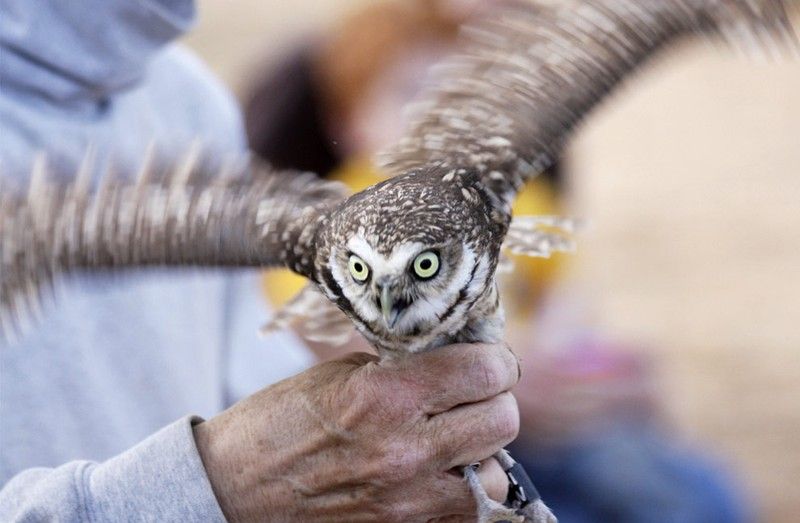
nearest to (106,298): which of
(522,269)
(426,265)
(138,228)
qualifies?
(138,228)

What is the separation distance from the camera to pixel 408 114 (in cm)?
336

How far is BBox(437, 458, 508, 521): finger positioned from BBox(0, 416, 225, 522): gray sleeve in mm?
495

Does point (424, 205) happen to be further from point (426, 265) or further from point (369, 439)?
point (369, 439)

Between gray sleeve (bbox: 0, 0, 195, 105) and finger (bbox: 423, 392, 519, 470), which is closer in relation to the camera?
finger (bbox: 423, 392, 519, 470)

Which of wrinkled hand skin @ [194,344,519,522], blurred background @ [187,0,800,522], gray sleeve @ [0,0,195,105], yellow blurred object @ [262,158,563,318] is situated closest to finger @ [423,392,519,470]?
wrinkled hand skin @ [194,344,519,522]

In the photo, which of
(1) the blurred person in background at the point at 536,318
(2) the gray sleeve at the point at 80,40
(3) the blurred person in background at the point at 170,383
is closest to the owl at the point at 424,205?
(3) the blurred person in background at the point at 170,383

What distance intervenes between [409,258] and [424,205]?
0.46 feet

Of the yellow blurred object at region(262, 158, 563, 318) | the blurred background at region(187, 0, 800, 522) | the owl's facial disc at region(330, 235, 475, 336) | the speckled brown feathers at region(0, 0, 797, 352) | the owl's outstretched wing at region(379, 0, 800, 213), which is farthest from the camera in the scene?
the blurred background at region(187, 0, 800, 522)

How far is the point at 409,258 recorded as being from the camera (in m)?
2.57

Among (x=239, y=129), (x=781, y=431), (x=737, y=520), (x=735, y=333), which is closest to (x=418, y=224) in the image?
(x=239, y=129)

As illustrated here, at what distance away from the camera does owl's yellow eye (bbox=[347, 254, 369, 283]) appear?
2.62m

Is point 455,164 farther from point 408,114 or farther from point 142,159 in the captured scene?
point 142,159

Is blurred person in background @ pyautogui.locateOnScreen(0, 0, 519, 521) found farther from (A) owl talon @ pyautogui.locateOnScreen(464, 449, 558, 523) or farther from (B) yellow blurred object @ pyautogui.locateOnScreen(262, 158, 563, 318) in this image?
(B) yellow blurred object @ pyautogui.locateOnScreen(262, 158, 563, 318)

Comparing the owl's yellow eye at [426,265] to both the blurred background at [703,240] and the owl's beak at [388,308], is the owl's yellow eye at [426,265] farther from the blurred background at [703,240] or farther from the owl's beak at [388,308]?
the blurred background at [703,240]
